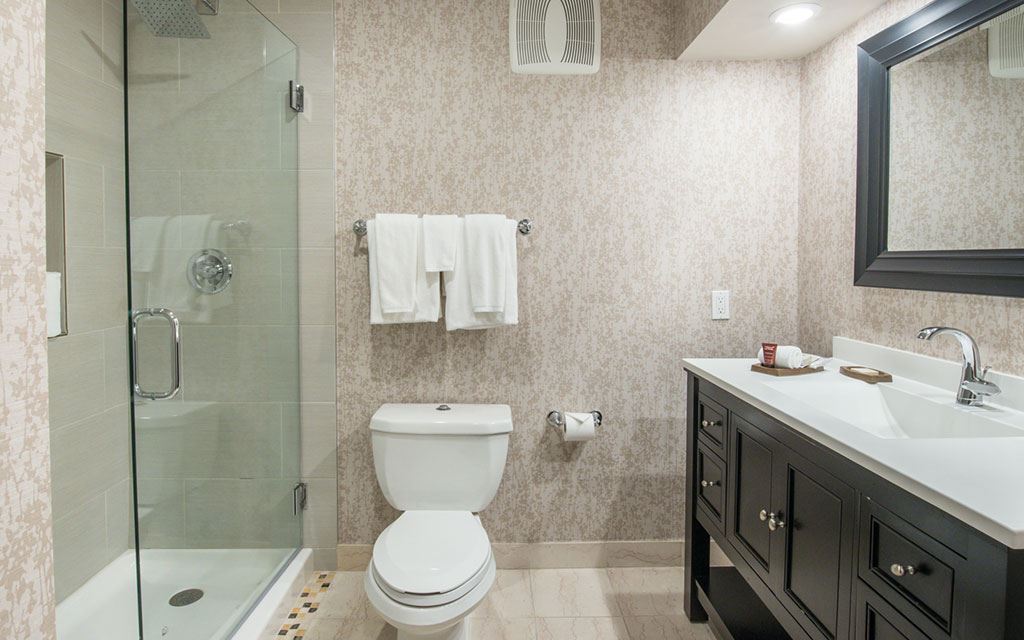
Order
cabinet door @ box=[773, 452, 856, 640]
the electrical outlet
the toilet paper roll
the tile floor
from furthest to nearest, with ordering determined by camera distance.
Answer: the electrical outlet
the toilet paper roll
the tile floor
cabinet door @ box=[773, 452, 856, 640]

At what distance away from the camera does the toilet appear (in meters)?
1.77

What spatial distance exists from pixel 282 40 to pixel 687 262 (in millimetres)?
1693

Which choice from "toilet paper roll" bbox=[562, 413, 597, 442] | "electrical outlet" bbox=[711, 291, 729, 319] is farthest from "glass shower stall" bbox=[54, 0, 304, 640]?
"electrical outlet" bbox=[711, 291, 729, 319]

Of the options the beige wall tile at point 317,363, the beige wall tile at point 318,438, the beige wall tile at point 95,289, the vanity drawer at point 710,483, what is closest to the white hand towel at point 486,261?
the beige wall tile at point 317,363

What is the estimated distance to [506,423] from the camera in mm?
2180

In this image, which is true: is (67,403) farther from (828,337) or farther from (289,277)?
(828,337)

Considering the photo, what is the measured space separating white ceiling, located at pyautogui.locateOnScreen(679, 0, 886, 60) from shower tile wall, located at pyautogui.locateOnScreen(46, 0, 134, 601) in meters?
1.97

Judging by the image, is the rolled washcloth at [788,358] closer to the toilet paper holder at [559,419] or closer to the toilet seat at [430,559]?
the toilet paper holder at [559,419]

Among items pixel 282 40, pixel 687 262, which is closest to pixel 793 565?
Answer: pixel 687 262

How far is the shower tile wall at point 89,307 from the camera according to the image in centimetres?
186

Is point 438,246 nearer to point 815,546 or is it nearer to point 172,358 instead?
point 172,358

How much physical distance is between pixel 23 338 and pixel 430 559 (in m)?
1.39

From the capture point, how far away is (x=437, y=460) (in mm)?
2152

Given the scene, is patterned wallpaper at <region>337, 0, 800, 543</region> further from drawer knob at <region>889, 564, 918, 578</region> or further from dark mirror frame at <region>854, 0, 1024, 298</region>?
drawer knob at <region>889, 564, 918, 578</region>
